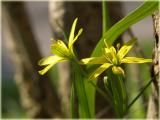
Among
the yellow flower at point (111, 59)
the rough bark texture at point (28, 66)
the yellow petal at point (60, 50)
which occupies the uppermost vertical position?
the yellow petal at point (60, 50)

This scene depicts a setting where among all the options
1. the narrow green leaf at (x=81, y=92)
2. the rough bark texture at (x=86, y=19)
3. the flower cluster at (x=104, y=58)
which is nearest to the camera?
the flower cluster at (x=104, y=58)

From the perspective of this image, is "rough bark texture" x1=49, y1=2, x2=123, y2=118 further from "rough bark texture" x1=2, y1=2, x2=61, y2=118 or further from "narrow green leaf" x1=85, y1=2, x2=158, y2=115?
"narrow green leaf" x1=85, y1=2, x2=158, y2=115

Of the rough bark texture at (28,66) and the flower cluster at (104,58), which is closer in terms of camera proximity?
the flower cluster at (104,58)

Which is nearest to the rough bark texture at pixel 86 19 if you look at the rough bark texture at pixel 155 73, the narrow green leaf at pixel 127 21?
the rough bark texture at pixel 155 73

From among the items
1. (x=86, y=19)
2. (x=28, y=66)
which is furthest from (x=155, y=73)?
(x=28, y=66)

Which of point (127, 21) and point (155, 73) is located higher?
point (127, 21)

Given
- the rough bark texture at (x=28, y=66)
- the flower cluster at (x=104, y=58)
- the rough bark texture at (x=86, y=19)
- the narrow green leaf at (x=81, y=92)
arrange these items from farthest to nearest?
the rough bark texture at (x=28, y=66)
the rough bark texture at (x=86, y=19)
the narrow green leaf at (x=81, y=92)
the flower cluster at (x=104, y=58)

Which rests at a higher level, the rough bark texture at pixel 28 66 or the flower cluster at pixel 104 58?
the flower cluster at pixel 104 58

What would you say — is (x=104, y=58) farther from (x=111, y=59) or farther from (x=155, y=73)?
(x=155, y=73)

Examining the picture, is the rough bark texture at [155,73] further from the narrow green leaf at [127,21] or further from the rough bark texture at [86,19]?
the rough bark texture at [86,19]
